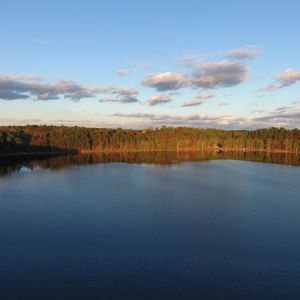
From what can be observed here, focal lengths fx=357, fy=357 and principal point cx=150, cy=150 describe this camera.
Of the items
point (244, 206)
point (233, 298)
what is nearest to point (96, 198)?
point (244, 206)

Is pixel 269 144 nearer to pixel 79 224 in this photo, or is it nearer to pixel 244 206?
pixel 244 206

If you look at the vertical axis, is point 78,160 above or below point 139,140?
below

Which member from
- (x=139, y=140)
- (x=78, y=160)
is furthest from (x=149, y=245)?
(x=139, y=140)

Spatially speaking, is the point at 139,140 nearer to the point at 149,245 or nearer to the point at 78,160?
the point at 78,160

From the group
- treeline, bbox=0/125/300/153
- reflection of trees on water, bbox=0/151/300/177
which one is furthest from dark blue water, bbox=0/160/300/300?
treeline, bbox=0/125/300/153

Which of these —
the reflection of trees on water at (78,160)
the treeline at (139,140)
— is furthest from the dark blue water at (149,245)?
the treeline at (139,140)

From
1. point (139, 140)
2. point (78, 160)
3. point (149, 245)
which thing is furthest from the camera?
point (139, 140)

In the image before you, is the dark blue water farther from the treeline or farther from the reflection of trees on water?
the treeline
